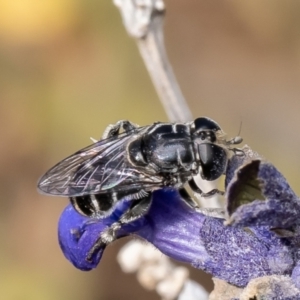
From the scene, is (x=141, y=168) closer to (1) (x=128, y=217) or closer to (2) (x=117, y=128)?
(1) (x=128, y=217)

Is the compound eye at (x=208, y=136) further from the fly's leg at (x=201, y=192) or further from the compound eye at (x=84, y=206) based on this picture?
the compound eye at (x=84, y=206)

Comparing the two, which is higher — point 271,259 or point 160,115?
point 160,115

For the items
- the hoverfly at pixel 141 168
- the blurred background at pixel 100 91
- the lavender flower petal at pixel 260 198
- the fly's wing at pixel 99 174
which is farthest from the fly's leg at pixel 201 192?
the blurred background at pixel 100 91

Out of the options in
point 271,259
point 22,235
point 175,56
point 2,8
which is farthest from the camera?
point 175,56

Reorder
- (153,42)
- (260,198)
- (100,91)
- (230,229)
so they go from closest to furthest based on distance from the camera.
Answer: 1. (260,198)
2. (230,229)
3. (153,42)
4. (100,91)

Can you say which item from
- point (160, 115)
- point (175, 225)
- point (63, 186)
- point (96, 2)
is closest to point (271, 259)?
point (175, 225)

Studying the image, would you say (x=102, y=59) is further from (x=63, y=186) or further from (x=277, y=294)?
(x=277, y=294)

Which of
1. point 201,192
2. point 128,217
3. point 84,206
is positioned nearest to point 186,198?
point 201,192
